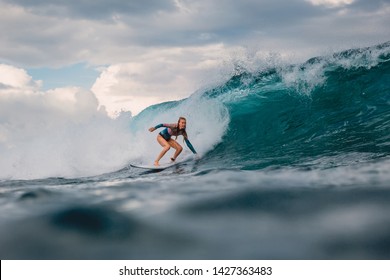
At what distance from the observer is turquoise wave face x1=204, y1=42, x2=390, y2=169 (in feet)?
22.3

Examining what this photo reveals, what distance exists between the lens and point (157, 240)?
2.04m

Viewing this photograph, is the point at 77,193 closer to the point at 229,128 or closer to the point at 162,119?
the point at 229,128

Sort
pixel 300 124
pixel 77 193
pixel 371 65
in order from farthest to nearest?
1. pixel 371 65
2. pixel 300 124
3. pixel 77 193

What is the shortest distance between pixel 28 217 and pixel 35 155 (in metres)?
11.0

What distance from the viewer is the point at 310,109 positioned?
1015 centimetres

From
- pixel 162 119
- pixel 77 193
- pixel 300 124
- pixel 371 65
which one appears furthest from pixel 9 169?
pixel 371 65

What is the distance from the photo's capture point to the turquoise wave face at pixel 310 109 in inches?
267

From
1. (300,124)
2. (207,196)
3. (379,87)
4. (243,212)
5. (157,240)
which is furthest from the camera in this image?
(379,87)

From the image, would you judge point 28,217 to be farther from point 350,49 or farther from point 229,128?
point 350,49

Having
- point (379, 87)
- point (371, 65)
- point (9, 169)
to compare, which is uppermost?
point (371, 65)

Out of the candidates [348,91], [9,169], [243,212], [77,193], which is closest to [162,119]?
[9,169]

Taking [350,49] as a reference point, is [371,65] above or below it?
below

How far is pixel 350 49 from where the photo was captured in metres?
13.1

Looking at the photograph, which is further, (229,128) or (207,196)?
(229,128)
